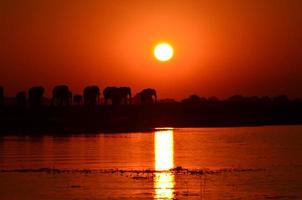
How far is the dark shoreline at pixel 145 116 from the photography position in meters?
92.5

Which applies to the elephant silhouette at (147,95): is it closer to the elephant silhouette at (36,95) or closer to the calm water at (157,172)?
the elephant silhouette at (36,95)

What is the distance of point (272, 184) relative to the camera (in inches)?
1171

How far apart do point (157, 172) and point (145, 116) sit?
70208 millimetres

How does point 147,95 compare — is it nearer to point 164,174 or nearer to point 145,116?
point 145,116

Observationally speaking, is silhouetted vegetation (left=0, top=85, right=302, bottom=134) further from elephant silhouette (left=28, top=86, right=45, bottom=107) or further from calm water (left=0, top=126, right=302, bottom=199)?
calm water (left=0, top=126, right=302, bottom=199)

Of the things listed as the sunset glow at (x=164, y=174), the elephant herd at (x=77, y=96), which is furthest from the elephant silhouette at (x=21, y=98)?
the sunset glow at (x=164, y=174)

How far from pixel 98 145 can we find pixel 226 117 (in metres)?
55.2

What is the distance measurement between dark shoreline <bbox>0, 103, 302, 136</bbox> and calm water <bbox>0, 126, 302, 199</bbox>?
121ft

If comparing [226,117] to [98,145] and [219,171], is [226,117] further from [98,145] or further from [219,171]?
[219,171]

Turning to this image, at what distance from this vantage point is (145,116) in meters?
105

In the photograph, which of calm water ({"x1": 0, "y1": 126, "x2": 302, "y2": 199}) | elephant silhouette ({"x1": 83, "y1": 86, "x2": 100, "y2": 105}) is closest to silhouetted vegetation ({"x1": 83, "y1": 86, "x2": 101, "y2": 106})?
elephant silhouette ({"x1": 83, "y1": 86, "x2": 100, "y2": 105})

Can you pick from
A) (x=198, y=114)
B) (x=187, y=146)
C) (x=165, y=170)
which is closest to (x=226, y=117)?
(x=198, y=114)

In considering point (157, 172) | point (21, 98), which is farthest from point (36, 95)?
point (157, 172)

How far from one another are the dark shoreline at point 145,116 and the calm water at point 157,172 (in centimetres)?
3674
